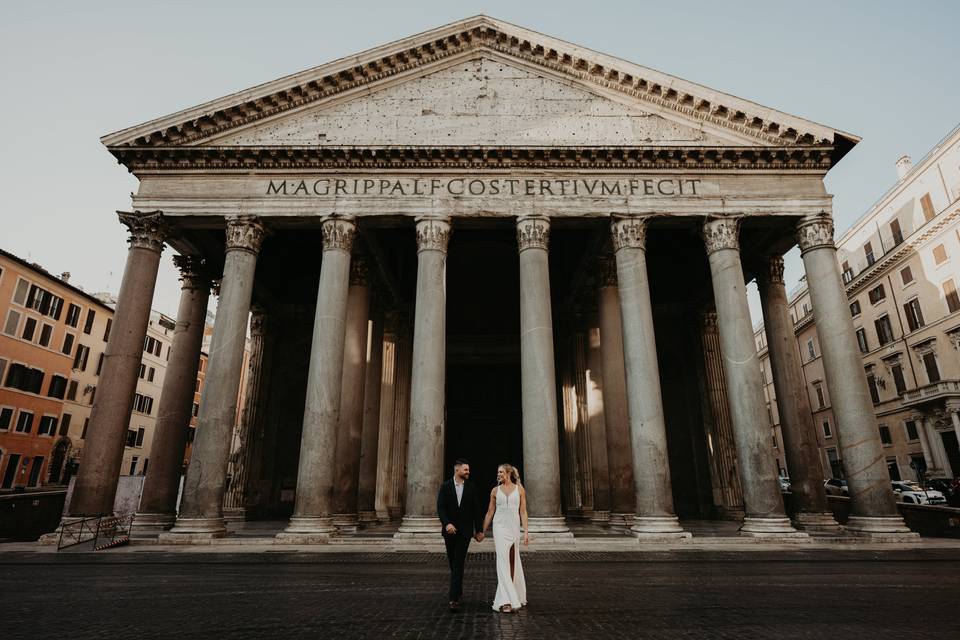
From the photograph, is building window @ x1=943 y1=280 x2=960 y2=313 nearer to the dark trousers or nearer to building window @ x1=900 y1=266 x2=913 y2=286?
building window @ x1=900 y1=266 x2=913 y2=286

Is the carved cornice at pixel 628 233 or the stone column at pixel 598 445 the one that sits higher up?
the carved cornice at pixel 628 233

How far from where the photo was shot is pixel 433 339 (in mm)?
12766

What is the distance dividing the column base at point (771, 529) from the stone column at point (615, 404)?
106 inches

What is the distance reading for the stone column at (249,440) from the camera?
18.2 meters

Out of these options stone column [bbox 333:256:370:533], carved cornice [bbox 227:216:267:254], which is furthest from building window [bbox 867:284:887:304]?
carved cornice [bbox 227:216:267:254]

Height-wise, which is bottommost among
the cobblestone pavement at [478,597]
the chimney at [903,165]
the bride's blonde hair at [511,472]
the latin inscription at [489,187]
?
the cobblestone pavement at [478,597]

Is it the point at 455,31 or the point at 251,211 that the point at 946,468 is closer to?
the point at 455,31

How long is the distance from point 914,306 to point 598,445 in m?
25.6

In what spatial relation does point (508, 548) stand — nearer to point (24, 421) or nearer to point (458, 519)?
point (458, 519)

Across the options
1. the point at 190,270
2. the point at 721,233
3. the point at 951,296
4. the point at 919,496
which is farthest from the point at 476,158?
the point at 951,296

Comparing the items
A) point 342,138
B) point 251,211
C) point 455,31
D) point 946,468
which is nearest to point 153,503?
point 251,211

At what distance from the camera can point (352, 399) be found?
1512 cm

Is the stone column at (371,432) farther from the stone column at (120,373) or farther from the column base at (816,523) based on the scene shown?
the column base at (816,523)

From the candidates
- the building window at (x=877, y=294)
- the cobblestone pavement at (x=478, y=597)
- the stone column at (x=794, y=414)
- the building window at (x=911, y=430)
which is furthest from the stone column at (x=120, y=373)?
the building window at (x=877, y=294)
